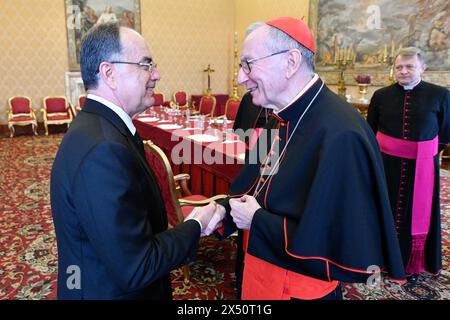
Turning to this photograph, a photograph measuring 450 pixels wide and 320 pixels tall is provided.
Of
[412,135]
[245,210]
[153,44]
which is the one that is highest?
[153,44]

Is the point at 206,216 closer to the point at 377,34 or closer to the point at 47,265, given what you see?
the point at 47,265

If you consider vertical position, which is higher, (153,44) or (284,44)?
(153,44)

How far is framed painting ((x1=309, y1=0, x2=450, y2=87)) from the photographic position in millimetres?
7570

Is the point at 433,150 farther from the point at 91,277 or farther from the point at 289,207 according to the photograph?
the point at 91,277

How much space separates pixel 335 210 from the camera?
1304 mm

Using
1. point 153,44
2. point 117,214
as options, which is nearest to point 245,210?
point 117,214

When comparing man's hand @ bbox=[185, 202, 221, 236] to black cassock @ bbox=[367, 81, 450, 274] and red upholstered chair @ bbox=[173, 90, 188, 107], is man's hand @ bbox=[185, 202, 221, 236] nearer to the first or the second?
black cassock @ bbox=[367, 81, 450, 274]

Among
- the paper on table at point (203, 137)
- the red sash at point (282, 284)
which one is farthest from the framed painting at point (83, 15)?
the red sash at point (282, 284)

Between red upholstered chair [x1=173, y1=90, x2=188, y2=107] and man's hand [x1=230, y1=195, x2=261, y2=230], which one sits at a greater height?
red upholstered chair [x1=173, y1=90, x2=188, y2=107]

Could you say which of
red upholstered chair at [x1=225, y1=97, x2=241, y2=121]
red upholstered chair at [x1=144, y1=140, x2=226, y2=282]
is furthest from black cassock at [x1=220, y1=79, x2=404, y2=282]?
red upholstered chair at [x1=225, y1=97, x2=241, y2=121]

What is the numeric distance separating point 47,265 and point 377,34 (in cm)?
855

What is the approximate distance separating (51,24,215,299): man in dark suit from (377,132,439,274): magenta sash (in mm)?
2406

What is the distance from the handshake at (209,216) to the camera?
1569mm

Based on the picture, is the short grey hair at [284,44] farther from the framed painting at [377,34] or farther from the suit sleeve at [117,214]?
the framed painting at [377,34]
